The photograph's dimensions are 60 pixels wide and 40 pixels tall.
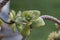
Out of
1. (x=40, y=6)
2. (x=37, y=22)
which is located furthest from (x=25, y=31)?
(x=40, y=6)

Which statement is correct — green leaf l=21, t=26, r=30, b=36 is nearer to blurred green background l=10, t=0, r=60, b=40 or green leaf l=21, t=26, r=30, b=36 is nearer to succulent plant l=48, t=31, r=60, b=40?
succulent plant l=48, t=31, r=60, b=40

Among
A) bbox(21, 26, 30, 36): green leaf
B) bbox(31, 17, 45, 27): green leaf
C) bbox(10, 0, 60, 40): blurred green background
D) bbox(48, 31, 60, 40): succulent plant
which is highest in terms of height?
bbox(31, 17, 45, 27): green leaf

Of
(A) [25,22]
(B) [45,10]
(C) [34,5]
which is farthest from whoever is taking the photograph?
(C) [34,5]

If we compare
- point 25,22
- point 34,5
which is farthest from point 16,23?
point 34,5

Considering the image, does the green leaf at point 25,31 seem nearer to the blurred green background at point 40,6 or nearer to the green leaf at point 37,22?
the green leaf at point 37,22

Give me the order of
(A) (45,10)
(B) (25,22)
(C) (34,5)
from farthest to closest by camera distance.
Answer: (C) (34,5)
(A) (45,10)
(B) (25,22)

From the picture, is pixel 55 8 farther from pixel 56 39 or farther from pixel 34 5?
pixel 56 39

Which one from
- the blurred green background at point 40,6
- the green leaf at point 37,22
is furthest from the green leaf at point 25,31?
the blurred green background at point 40,6

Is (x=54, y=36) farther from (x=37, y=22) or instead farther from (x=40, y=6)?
(x=40, y=6)

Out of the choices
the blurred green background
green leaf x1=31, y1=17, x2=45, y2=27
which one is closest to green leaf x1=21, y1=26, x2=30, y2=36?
green leaf x1=31, y1=17, x2=45, y2=27

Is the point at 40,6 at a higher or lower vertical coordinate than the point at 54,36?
lower

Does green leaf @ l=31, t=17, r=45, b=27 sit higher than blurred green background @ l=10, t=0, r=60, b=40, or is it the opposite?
green leaf @ l=31, t=17, r=45, b=27
